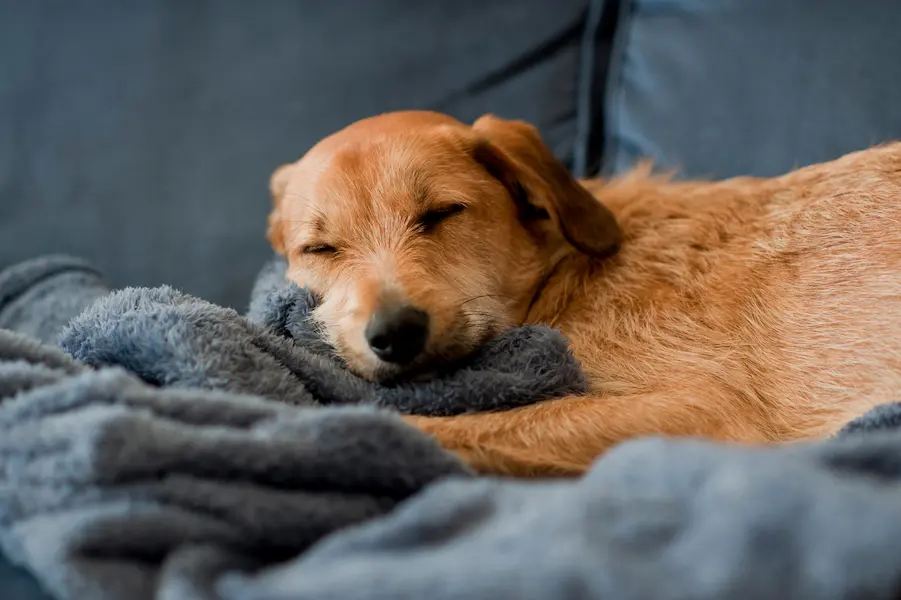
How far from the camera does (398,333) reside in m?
1.46

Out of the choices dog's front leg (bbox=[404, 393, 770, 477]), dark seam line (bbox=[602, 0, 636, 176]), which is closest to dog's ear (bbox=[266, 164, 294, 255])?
dog's front leg (bbox=[404, 393, 770, 477])

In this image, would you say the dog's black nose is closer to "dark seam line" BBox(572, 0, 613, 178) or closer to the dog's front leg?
the dog's front leg

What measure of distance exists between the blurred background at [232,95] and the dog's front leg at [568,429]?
141cm

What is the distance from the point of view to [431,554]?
34.4 inches

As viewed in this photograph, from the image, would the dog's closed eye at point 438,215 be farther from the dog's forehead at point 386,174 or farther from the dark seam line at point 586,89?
the dark seam line at point 586,89

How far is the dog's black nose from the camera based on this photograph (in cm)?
146

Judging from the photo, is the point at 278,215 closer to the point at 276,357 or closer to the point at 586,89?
the point at 276,357

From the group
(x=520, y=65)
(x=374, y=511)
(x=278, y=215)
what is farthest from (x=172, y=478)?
(x=520, y=65)

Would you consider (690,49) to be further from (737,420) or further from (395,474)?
(395,474)

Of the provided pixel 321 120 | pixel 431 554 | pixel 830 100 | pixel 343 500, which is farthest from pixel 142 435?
pixel 830 100

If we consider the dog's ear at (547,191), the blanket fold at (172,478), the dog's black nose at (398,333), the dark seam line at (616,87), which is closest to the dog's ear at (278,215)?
the dog's ear at (547,191)

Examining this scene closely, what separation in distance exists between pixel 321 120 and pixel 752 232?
1548mm

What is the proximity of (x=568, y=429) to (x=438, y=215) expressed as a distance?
2.07 ft

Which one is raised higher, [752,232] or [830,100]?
[830,100]
